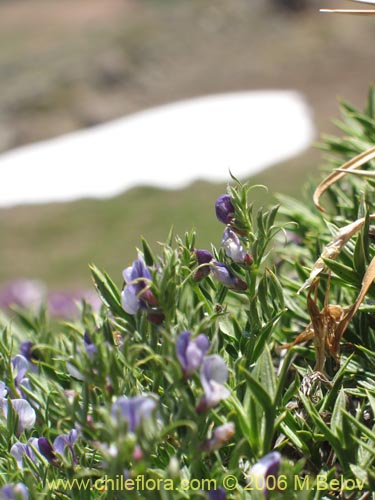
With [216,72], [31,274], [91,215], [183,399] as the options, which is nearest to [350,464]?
[183,399]

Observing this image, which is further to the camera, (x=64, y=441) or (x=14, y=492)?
(x=64, y=441)

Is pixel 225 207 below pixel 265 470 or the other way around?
the other way around

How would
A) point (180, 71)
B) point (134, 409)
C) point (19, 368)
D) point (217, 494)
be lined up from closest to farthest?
point (134, 409) < point (217, 494) < point (19, 368) < point (180, 71)

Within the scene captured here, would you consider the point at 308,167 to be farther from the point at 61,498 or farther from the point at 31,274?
the point at 61,498

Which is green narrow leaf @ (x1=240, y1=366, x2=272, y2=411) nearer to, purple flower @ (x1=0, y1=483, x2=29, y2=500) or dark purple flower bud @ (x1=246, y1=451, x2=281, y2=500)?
dark purple flower bud @ (x1=246, y1=451, x2=281, y2=500)

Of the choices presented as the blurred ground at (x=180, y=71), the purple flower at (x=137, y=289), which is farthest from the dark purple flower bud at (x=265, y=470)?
the blurred ground at (x=180, y=71)

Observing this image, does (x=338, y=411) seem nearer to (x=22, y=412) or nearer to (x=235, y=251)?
(x=235, y=251)

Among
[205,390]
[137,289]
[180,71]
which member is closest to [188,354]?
[205,390]
